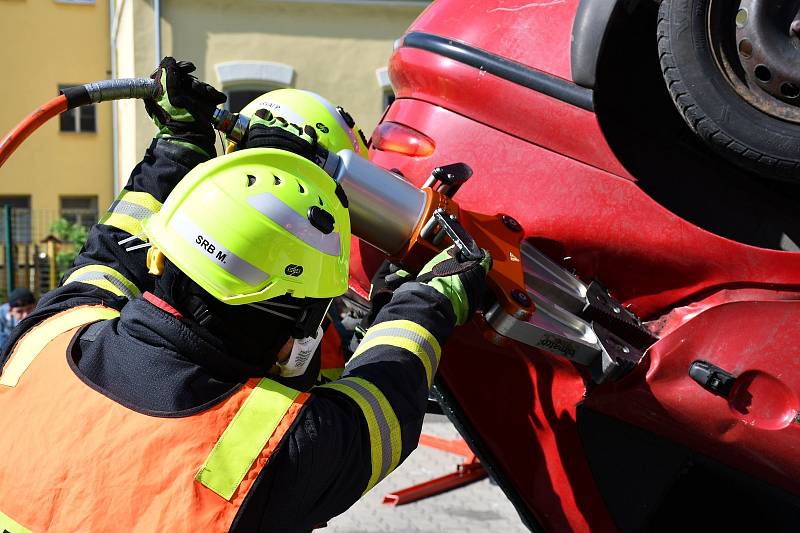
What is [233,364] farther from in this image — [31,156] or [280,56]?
[31,156]

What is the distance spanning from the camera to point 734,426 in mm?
2248

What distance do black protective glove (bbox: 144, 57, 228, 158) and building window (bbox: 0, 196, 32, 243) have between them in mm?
14015

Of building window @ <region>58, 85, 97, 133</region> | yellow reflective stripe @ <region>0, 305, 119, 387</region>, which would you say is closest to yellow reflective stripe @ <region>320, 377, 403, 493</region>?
yellow reflective stripe @ <region>0, 305, 119, 387</region>

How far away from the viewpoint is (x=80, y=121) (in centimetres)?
1980

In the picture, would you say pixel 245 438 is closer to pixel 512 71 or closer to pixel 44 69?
pixel 512 71

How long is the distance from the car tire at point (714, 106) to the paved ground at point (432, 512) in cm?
400

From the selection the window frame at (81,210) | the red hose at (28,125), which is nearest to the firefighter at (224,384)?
the red hose at (28,125)

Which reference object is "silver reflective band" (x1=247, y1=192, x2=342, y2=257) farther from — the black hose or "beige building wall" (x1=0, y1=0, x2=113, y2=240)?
"beige building wall" (x1=0, y1=0, x2=113, y2=240)

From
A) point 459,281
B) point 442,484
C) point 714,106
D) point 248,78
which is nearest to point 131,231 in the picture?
point 459,281

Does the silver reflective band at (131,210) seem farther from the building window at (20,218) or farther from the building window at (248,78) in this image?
the building window at (20,218)

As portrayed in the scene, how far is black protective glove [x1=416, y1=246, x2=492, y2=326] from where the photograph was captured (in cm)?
215

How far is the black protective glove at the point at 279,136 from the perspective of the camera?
2.45 meters

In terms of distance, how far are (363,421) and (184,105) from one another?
3.66 feet

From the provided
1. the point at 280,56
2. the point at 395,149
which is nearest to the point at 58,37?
the point at 280,56
